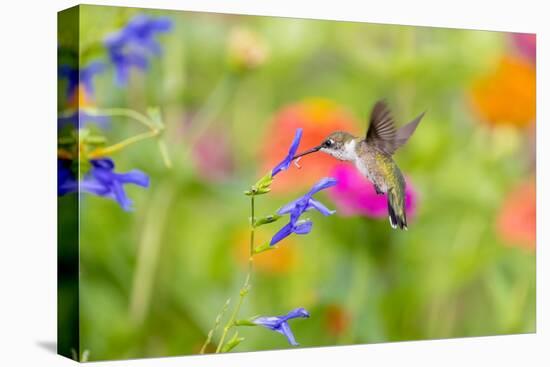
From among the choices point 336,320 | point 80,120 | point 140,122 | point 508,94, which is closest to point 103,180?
point 80,120

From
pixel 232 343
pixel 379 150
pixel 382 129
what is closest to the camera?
pixel 232 343

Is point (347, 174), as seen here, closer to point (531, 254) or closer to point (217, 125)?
point (217, 125)

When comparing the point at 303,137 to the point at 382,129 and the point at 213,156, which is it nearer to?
the point at 213,156

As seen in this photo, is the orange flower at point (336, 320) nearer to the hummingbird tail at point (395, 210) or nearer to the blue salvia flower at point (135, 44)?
the hummingbird tail at point (395, 210)

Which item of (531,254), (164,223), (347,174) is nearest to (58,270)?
(164,223)

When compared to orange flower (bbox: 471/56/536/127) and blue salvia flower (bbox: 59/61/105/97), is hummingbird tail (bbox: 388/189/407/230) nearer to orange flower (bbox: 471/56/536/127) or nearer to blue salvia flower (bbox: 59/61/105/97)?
orange flower (bbox: 471/56/536/127)

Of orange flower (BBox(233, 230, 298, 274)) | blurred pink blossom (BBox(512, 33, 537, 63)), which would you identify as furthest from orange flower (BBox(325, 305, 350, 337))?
blurred pink blossom (BBox(512, 33, 537, 63))
